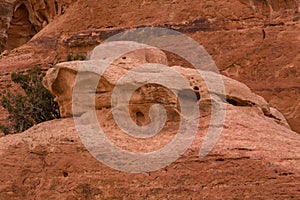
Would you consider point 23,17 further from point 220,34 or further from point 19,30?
point 220,34

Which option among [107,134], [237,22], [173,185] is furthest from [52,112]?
[237,22]

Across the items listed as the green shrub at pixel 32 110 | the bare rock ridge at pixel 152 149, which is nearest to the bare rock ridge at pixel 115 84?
the bare rock ridge at pixel 152 149

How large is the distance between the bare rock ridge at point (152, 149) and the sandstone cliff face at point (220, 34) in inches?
292

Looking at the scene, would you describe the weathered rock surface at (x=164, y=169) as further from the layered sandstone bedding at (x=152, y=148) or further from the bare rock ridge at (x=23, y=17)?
the bare rock ridge at (x=23, y=17)

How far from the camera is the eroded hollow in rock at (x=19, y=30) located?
33.8 meters

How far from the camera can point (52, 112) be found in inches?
660

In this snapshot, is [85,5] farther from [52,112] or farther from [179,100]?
[179,100]

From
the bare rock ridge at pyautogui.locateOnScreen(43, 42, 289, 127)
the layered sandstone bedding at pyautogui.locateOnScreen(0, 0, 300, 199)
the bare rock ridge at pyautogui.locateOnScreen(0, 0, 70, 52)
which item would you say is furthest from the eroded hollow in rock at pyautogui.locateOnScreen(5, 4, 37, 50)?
the bare rock ridge at pyautogui.locateOnScreen(43, 42, 289, 127)

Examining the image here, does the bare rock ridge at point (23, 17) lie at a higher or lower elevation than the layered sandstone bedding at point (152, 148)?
higher

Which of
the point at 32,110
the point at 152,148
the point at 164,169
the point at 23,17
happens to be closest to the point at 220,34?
the point at 32,110

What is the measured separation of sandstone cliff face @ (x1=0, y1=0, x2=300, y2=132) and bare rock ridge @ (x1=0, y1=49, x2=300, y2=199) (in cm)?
741

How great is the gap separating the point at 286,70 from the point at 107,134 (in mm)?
9990

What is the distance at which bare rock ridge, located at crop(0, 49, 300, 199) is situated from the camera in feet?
35.1

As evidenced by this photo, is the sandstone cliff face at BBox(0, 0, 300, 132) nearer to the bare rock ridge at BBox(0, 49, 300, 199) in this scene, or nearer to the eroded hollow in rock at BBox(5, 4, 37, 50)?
the bare rock ridge at BBox(0, 49, 300, 199)
